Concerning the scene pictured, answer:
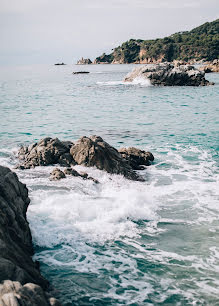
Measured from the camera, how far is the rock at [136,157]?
45.8 ft

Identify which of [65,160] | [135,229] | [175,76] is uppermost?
[175,76]

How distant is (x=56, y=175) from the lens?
459 inches

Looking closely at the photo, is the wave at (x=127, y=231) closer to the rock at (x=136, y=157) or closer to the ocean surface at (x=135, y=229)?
the ocean surface at (x=135, y=229)

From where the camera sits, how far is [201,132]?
20.7m

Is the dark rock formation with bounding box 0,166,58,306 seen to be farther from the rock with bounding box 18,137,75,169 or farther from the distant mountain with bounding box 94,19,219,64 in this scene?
the distant mountain with bounding box 94,19,219,64

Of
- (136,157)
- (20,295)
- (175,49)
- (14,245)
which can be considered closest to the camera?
(20,295)

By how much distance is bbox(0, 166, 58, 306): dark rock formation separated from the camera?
14.7ft

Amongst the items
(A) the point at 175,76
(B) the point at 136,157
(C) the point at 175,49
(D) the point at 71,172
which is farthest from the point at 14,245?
(C) the point at 175,49

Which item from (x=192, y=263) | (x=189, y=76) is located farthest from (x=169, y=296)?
(x=189, y=76)

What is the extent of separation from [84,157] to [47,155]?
1480 millimetres

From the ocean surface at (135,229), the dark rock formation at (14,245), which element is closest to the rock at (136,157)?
the ocean surface at (135,229)

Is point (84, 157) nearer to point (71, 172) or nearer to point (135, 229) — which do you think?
point (71, 172)

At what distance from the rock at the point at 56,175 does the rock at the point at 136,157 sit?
120 inches

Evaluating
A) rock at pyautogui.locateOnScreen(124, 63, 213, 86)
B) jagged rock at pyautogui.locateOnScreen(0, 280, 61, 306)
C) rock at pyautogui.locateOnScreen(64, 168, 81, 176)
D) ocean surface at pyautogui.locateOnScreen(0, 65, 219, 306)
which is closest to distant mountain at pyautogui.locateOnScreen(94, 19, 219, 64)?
rock at pyautogui.locateOnScreen(124, 63, 213, 86)
